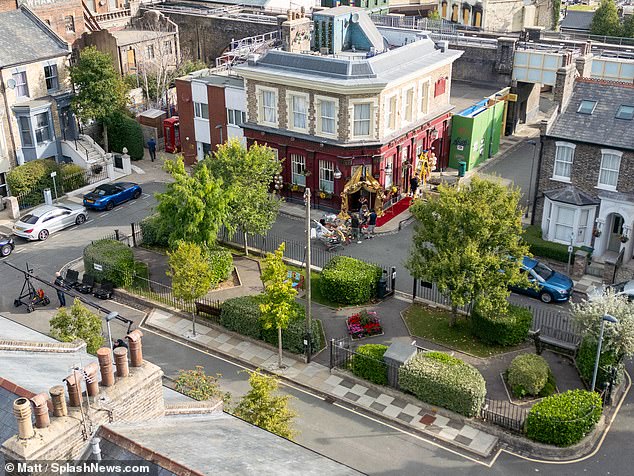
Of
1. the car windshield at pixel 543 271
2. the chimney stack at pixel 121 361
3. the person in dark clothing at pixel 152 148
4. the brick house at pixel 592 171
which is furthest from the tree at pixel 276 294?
the person in dark clothing at pixel 152 148

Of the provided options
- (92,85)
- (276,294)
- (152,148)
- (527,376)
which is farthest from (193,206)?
(152,148)

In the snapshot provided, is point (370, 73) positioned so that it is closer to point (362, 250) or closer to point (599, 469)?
point (362, 250)

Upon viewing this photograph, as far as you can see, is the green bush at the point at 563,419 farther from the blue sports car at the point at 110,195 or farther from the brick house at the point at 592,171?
the blue sports car at the point at 110,195

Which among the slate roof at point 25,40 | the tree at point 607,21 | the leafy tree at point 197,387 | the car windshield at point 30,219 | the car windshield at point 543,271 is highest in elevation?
the slate roof at point 25,40

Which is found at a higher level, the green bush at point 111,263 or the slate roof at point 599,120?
the slate roof at point 599,120

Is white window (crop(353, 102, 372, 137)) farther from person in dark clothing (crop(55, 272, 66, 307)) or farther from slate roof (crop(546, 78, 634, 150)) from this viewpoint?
person in dark clothing (crop(55, 272, 66, 307))

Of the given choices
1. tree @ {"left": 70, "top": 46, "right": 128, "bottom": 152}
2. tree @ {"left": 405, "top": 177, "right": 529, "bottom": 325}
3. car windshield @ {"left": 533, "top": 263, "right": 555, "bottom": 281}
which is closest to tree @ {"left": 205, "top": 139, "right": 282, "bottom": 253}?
tree @ {"left": 405, "top": 177, "right": 529, "bottom": 325}

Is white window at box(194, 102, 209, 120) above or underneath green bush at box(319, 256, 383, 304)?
above
